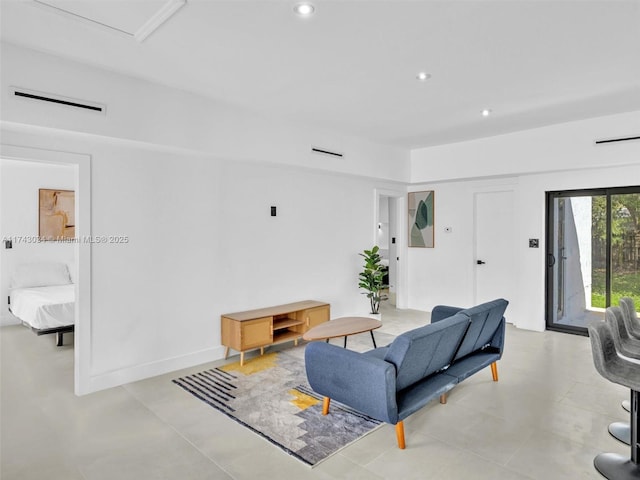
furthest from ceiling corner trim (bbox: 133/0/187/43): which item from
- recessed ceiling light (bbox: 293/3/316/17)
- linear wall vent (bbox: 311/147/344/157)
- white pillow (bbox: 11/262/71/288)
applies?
white pillow (bbox: 11/262/71/288)

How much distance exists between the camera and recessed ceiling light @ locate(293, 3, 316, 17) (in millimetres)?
2416

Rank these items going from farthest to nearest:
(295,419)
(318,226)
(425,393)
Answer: (318,226), (295,419), (425,393)

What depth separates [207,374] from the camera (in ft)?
13.3

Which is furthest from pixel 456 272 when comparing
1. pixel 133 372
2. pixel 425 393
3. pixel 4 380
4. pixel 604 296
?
pixel 4 380

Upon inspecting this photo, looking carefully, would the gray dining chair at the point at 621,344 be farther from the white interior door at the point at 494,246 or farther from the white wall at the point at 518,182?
the white interior door at the point at 494,246

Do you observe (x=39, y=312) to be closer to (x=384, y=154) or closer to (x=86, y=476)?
(x=86, y=476)

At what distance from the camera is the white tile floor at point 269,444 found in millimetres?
2459

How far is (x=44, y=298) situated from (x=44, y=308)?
41cm

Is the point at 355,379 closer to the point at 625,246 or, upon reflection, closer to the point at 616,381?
the point at 616,381

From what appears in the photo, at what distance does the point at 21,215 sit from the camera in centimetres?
614

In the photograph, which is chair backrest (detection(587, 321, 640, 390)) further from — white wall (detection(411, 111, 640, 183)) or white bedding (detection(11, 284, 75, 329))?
white bedding (detection(11, 284, 75, 329))

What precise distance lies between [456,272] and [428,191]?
5.08 ft

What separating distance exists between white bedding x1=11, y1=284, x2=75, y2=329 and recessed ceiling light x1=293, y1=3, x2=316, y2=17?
4560mm

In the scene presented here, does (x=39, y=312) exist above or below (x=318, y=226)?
below
